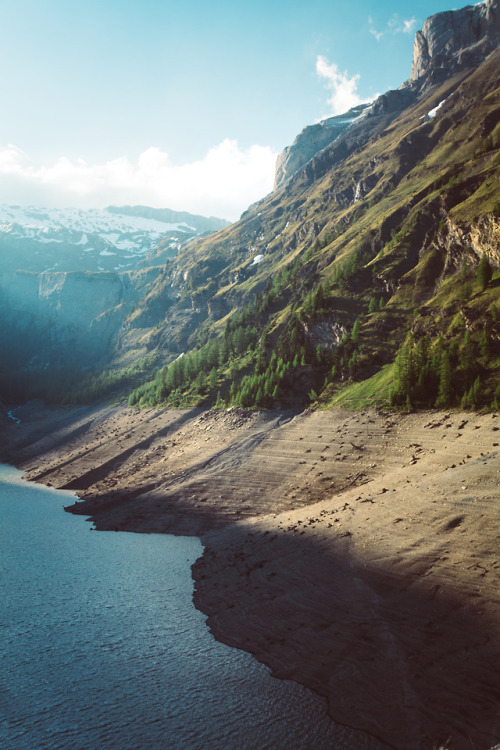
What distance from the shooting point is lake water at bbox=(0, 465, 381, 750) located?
17.9 meters

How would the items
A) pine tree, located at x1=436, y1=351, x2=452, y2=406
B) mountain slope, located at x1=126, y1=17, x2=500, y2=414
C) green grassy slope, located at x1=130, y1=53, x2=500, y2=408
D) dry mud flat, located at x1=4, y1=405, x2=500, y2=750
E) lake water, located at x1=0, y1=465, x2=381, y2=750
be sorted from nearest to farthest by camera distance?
lake water, located at x1=0, y1=465, x2=381, y2=750 → dry mud flat, located at x1=4, y1=405, x2=500, y2=750 → pine tree, located at x1=436, y1=351, x2=452, y2=406 → mountain slope, located at x1=126, y1=17, x2=500, y2=414 → green grassy slope, located at x1=130, y1=53, x2=500, y2=408

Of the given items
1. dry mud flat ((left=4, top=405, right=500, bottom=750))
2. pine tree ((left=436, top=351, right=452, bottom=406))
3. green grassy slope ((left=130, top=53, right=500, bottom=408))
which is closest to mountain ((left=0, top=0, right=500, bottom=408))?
pine tree ((left=436, top=351, right=452, bottom=406))

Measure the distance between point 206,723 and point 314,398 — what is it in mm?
73898

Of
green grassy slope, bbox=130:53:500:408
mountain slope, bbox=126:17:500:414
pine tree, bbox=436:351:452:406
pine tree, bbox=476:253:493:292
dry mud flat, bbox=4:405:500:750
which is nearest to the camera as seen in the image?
dry mud flat, bbox=4:405:500:750

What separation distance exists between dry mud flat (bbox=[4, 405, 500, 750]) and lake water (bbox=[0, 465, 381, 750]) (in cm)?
201

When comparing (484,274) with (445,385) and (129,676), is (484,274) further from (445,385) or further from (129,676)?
(129,676)

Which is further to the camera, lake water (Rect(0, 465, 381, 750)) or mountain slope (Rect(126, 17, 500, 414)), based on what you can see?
mountain slope (Rect(126, 17, 500, 414))

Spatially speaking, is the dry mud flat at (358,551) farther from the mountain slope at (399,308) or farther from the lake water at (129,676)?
the mountain slope at (399,308)

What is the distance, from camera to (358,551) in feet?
118

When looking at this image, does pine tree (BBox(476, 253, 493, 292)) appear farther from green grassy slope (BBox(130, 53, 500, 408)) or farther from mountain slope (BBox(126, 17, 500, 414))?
mountain slope (BBox(126, 17, 500, 414))

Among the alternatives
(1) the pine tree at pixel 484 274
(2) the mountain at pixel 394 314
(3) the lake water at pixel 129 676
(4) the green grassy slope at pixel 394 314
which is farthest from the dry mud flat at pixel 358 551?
(1) the pine tree at pixel 484 274

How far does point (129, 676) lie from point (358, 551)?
2180 centimetres

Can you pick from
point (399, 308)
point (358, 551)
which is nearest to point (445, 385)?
point (358, 551)

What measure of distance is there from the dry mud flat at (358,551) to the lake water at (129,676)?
2.01 metres
